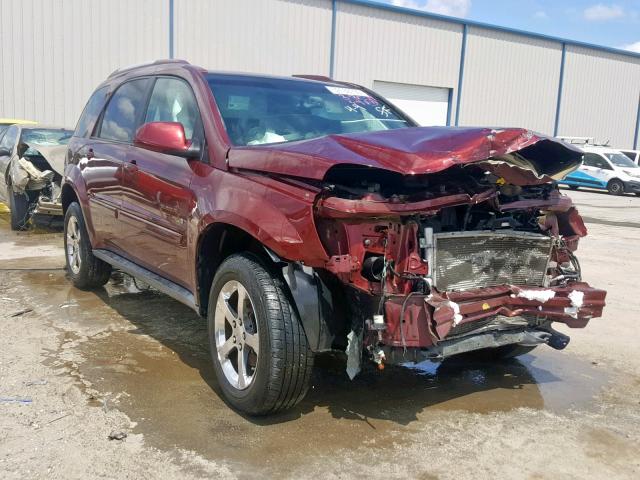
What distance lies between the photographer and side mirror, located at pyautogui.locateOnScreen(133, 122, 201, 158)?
3.76 m

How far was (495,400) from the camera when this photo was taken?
384 cm

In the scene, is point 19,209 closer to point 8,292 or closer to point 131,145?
point 8,292

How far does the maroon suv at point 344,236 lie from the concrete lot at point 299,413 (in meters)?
0.34

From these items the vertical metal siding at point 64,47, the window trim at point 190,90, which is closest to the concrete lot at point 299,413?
the window trim at point 190,90

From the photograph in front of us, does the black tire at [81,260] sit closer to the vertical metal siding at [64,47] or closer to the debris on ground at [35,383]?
the debris on ground at [35,383]

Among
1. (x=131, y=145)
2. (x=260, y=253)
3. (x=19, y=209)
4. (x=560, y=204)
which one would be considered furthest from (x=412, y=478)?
(x=19, y=209)

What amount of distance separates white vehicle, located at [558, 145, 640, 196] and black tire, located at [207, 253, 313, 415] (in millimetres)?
21111

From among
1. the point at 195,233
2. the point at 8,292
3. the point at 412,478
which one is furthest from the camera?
the point at 8,292

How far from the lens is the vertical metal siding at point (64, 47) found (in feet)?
58.5

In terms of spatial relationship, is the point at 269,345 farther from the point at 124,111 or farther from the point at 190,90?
the point at 124,111

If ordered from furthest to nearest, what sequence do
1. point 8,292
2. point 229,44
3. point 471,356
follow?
point 229,44 < point 8,292 < point 471,356

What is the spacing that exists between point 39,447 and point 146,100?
8.93 ft

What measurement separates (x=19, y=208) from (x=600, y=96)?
3084 centimetres

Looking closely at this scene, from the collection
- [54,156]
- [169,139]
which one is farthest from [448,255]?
[54,156]
